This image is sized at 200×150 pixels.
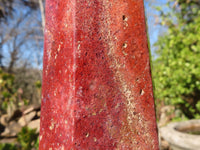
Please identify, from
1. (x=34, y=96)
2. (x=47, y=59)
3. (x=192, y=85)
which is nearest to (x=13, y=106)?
(x=34, y=96)

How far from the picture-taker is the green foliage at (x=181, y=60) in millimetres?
3822

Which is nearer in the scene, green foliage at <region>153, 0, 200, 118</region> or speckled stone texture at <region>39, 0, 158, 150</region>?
speckled stone texture at <region>39, 0, 158, 150</region>

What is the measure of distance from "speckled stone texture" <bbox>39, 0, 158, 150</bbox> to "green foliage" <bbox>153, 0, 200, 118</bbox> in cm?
311

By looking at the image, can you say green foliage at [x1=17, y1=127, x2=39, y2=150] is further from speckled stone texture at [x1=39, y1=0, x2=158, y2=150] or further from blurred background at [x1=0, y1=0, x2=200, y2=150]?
speckled stone texture at [x1=39, y1=0, x2=158, y2=150]

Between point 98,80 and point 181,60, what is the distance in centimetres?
353

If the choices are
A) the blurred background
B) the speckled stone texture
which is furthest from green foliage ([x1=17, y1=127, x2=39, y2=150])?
the speckled stone texture

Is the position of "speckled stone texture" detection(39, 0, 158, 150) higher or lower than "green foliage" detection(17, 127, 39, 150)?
higher

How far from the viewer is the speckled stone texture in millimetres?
795

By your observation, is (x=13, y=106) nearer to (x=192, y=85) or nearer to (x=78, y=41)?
(x=192, y=85)

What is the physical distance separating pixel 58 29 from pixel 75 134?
1.64 feet

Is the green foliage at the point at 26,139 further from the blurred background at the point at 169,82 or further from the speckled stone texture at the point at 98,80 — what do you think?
the speckled stone texture at the point at 98,80

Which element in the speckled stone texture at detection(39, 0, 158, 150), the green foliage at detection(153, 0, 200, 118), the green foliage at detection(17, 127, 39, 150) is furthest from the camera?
the green foliage at detection(153, 0, 200, 118)

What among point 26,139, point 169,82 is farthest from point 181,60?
point 26,139

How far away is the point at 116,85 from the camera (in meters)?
0.85
